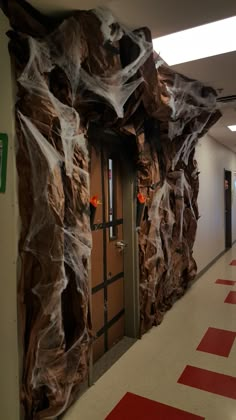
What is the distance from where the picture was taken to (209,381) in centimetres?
233

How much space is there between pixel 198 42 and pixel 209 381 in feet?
8.42

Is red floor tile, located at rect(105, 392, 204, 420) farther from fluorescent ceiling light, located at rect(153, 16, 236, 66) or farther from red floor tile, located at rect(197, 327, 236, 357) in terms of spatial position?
fluorescent ceiling light, located at rect(153, 16, 236, 66)

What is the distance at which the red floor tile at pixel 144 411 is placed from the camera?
6.37 ft

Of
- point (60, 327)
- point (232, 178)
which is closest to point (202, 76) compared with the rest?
point (60, 327)

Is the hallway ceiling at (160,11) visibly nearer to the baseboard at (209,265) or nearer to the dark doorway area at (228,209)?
the baseboard at (209,265)

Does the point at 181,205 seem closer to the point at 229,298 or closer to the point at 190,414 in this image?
the point at 229,298

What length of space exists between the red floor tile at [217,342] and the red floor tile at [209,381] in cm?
35

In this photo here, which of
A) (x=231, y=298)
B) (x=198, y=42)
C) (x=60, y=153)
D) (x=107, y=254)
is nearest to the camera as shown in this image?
(x=60, y=153)

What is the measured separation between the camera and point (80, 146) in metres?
1.97

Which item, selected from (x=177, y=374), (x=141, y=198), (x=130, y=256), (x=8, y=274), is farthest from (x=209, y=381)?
(x=8, y=274)

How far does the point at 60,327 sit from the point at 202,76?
255 centimetres

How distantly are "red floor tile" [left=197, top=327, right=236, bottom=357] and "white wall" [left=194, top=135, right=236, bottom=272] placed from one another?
6.01 feet

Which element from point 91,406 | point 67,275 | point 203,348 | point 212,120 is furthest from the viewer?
point 212,120

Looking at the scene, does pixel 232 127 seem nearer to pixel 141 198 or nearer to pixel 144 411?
pixel 141 198
